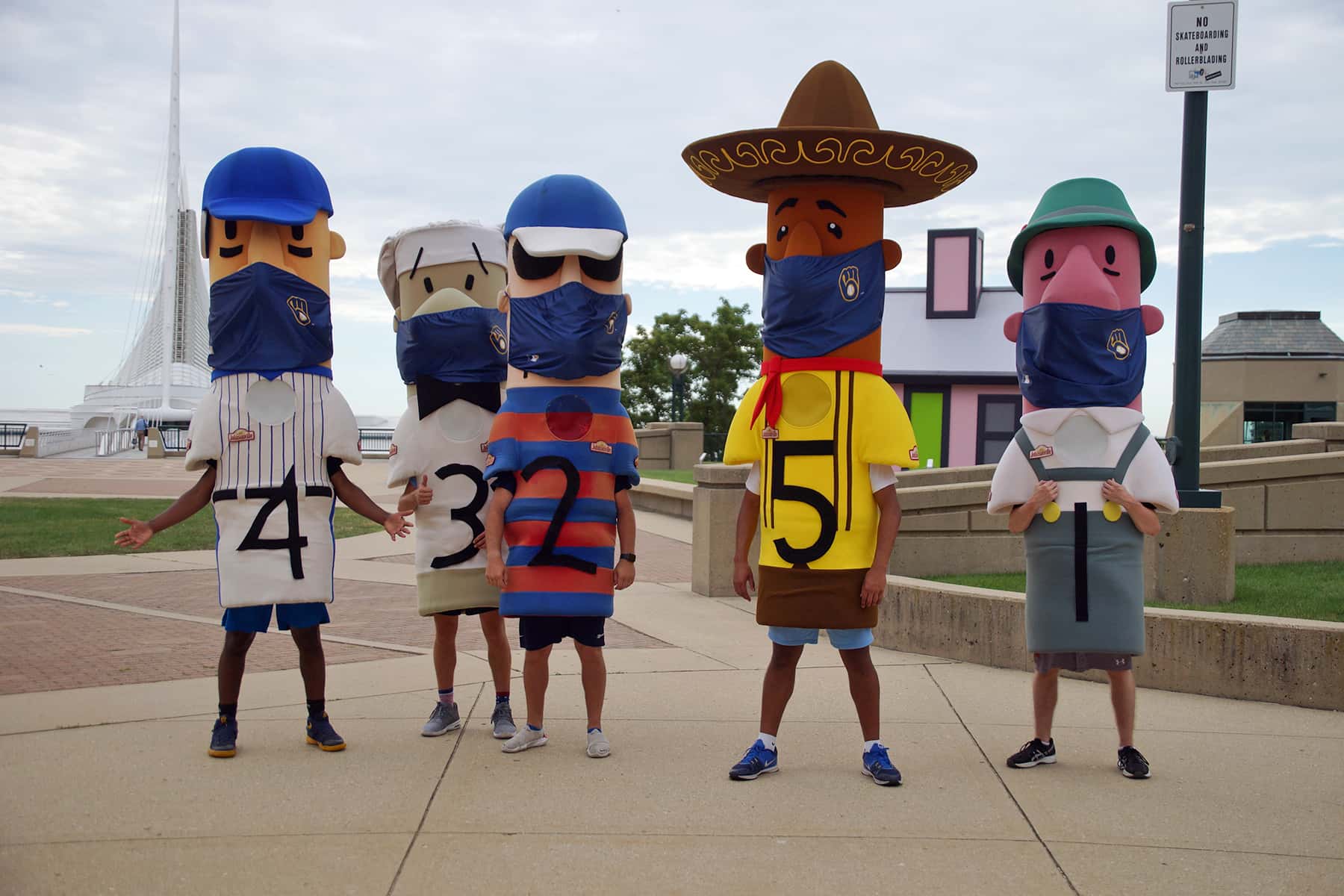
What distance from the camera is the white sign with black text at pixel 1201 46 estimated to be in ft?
24.2

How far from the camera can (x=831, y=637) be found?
16.2ft

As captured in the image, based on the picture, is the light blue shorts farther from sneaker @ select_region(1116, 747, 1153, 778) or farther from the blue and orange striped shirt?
sneaker @ select_region(1116, 747, 1153, 778)

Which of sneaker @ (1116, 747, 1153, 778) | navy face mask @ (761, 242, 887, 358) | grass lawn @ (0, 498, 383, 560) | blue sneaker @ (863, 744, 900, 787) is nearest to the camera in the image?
blue sneaker @ (863, 744, 900, 787)

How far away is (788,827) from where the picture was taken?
4.20 m

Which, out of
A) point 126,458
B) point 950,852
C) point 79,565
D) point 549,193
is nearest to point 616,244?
point 549,193

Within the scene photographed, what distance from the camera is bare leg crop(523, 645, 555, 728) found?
519cm

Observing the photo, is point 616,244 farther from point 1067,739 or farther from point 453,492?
point 1067,739

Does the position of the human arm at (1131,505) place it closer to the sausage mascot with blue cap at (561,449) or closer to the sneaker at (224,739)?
the sausage mascot with blue cap at (561,449)

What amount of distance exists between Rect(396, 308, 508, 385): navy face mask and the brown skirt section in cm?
186

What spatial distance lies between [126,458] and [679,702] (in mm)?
36135

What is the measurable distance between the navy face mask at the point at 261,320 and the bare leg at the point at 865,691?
286 cm

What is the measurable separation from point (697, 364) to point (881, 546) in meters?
35.2

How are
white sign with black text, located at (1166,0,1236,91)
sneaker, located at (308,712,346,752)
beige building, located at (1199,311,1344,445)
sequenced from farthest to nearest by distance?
beige building, located at (1199,311,1344,445), white sign with black text, located at (1166,0,1236,91), sneaker, located at (308,712,346,752)

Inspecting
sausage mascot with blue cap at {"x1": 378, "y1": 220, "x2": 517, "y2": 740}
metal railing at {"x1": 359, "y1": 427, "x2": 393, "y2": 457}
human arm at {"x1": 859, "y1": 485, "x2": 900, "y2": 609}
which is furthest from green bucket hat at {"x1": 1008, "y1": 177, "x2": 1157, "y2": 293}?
metal railing at {"x1": 359, "y1": 427, "x2": 393, "y2": 457}
